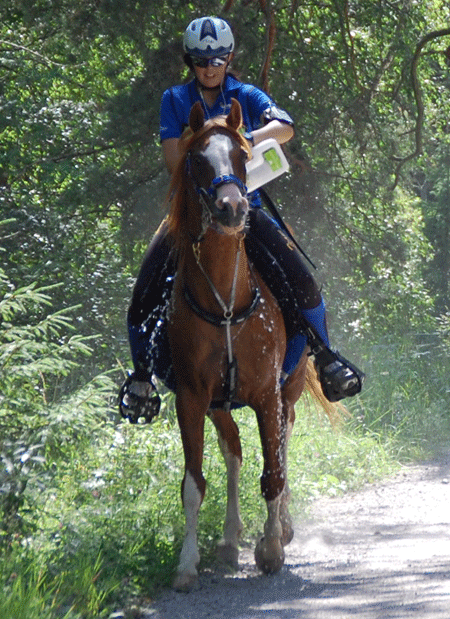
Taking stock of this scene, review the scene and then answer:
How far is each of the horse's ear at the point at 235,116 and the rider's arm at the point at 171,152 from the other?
0.39m

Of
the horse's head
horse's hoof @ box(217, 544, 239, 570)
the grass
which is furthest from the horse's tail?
the horse's head

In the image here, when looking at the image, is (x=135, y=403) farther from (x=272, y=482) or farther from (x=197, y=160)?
(x=197, y=160)

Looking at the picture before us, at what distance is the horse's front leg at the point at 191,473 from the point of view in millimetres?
5836

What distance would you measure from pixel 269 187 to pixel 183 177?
6.05m

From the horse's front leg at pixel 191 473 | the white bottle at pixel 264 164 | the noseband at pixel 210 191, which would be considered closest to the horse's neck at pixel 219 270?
the noseband at pixel 210 191

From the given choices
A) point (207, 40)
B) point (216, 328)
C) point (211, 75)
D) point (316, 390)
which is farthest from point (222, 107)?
point (316, 390)

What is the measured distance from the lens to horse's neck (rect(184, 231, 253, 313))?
5.61m

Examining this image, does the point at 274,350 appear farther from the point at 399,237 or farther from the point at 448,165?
the point at 448,165

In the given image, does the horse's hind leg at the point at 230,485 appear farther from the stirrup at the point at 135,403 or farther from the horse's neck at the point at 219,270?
the horse's neck at the point at 219,270

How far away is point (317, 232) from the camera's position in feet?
41.6

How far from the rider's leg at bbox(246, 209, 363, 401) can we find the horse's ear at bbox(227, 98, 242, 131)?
0.70 meters

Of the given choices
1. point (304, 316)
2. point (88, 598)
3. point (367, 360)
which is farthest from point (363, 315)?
point (88, 598)

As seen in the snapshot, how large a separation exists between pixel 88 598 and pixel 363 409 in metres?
7.17

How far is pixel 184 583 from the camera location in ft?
18.7
